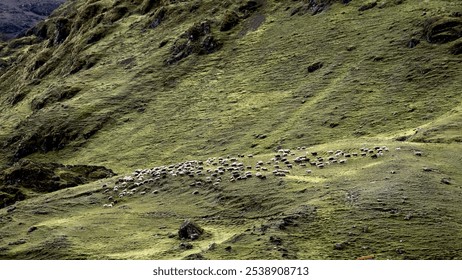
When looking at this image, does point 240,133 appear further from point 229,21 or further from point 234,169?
A: point 229,21

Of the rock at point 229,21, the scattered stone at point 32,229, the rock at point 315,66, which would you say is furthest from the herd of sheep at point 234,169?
the rock at point 229,21

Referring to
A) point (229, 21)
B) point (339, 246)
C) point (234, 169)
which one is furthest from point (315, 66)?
point (339, 246)

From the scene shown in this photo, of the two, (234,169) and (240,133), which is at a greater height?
(234,169)

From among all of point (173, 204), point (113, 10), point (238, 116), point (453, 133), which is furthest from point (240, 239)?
point (113, 10)

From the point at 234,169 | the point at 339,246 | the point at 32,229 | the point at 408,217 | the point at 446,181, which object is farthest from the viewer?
the point at 234,169

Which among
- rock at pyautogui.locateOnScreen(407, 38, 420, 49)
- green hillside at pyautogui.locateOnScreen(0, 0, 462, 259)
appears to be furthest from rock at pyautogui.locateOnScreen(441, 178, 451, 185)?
rock at pyautogui.locateOnScreen(407, 38, 420, 49)

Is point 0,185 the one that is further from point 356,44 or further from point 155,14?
point 155,14

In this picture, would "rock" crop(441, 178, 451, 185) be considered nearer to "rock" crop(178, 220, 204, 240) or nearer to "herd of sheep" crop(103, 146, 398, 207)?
"herd of sheep" crop(103, 146, 398, 207)

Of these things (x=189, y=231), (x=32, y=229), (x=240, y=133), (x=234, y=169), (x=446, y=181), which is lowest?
(x=240, y=133)

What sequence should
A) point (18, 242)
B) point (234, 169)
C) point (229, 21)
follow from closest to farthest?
point (18, 242)
point (234, 169)
point (229, 21)
